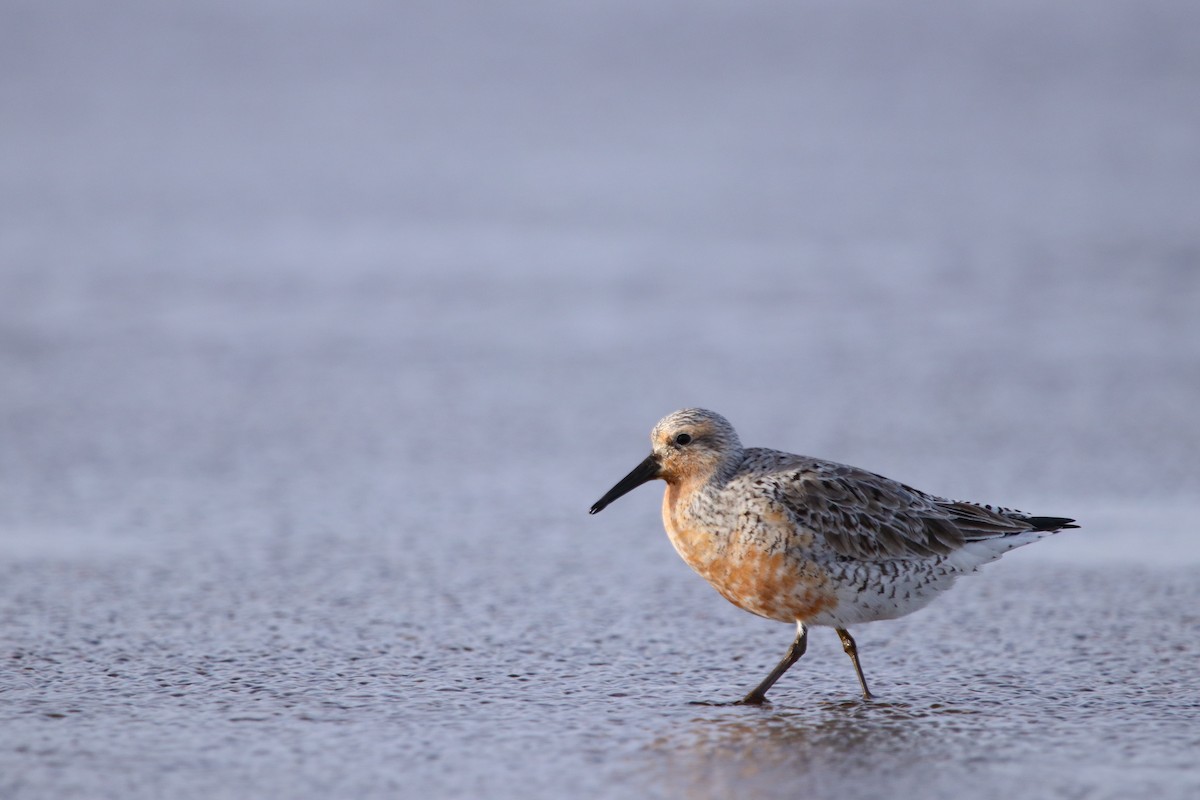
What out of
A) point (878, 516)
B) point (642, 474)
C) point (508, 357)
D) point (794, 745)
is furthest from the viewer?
point (508, 357)

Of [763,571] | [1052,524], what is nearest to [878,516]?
[763,571]

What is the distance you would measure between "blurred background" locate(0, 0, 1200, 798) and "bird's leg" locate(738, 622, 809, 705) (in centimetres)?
19

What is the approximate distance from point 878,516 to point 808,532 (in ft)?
1.02

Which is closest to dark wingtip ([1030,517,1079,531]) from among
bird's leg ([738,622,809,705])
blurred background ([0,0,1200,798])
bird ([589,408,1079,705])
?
bird ([589,408,1079,705])

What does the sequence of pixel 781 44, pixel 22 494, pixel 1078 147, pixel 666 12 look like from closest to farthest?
pixel 22 494
pixel 1078 147
pixel 781 44
pixel 666 12

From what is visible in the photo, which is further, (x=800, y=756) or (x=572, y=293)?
(x=572, y=293)

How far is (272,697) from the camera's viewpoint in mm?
4898

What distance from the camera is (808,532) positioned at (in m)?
5.22

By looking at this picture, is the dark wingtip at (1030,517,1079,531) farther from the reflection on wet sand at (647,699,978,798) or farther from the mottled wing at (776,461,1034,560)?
the reflection on wet sand at (647,699,978,798)

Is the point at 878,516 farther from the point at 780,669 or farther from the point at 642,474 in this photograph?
the point at 642,474

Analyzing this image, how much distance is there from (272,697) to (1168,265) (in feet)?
29.3

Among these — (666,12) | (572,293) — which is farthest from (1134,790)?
(666,12)

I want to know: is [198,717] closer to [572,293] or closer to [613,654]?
[613,654]

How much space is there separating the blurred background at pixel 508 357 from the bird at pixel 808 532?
0.39 m
